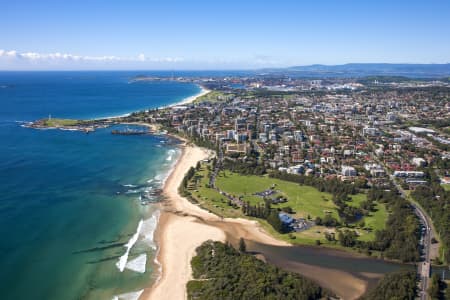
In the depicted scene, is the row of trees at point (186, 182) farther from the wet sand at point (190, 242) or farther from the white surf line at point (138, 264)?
the white surf line at point (138, 264)

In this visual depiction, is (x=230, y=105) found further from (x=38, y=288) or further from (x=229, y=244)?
(x=38, y=288)

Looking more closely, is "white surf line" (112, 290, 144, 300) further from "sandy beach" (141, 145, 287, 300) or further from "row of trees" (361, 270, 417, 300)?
"row of trees" (361, 270, 417, 300)

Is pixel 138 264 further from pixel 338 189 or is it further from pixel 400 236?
pixel 338 189

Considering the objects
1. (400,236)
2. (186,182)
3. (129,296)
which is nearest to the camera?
(129,296)

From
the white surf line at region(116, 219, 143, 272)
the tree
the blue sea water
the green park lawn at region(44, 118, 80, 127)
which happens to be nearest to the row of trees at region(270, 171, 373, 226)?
the tree

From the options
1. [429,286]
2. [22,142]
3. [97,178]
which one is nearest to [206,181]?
[97,178]

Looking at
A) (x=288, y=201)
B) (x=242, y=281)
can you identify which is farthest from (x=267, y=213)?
(x=242, y=281)

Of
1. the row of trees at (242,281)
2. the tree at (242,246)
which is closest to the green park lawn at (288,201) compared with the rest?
the tree at (242,246)
